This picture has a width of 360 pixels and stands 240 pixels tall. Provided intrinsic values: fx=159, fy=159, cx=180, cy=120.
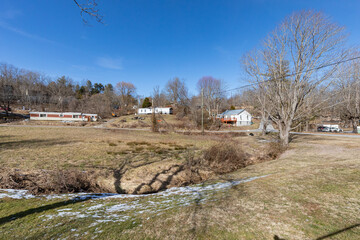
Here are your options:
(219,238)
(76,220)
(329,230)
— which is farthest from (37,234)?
(329,230)

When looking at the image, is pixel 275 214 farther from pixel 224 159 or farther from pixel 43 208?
pixel 224 159

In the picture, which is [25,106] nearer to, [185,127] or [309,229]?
[185,127]

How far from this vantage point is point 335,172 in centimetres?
579

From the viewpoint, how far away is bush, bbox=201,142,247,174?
30.2ft

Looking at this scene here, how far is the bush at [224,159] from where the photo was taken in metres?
9.22

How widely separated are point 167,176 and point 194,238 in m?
5.47

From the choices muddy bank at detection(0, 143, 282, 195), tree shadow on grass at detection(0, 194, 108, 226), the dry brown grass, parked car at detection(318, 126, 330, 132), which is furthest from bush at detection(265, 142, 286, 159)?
parked car at detection(318, 126, 330, 132)

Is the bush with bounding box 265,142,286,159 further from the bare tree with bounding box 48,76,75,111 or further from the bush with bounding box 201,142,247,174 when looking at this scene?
the bare tree with bounding box 48,76,75,111

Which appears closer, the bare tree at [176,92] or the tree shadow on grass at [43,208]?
the tree shadow on grass at [43,208]

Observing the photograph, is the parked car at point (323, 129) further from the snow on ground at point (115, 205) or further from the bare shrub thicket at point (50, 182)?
the bare shrub thicket at point (50, 182)

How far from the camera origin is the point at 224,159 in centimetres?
968

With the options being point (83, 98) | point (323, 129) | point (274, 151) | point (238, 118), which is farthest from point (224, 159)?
point (83, 98)

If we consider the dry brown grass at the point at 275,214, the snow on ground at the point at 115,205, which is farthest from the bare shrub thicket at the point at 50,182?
the dry brown grass at the point at 275,214

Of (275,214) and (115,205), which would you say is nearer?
(275,214)
